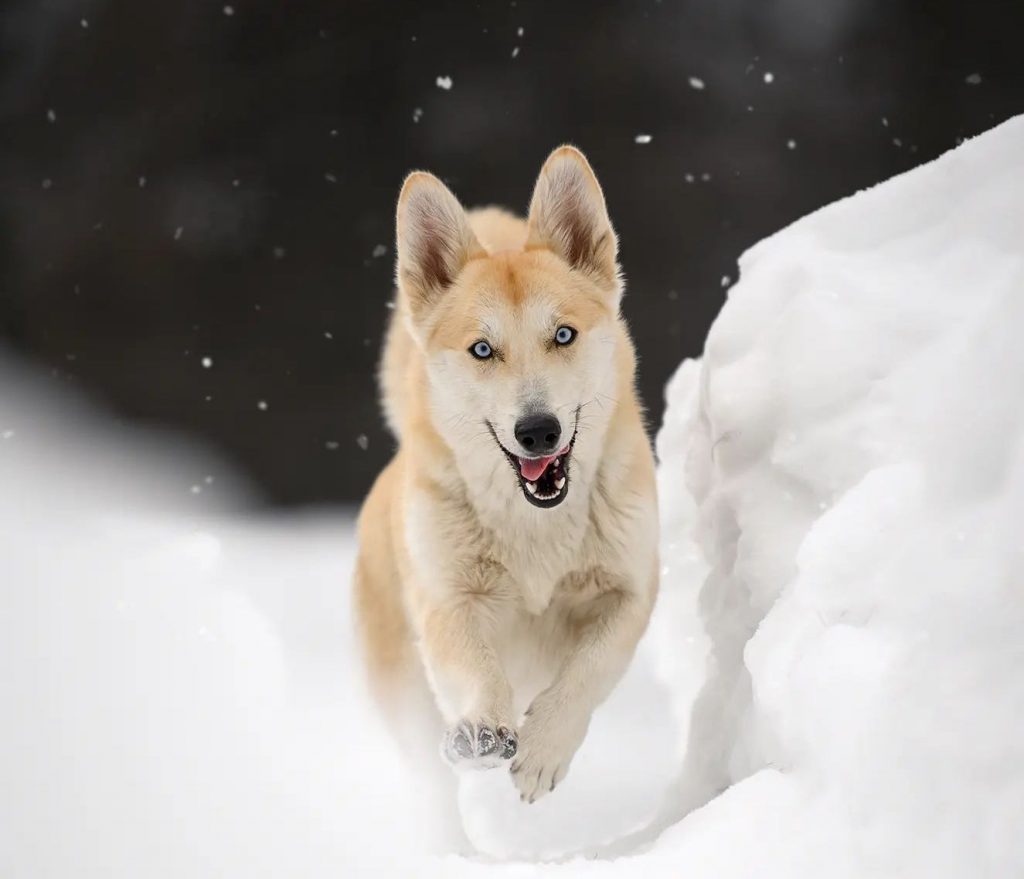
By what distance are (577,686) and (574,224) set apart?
5.15 feet

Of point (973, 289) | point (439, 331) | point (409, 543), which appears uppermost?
point (973, 289)

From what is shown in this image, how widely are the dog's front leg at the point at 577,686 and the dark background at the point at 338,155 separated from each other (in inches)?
253

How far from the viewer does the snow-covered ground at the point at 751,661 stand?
249 cm

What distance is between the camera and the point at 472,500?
12.2ft

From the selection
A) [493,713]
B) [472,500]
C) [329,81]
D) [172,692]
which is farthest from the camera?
[329,81]

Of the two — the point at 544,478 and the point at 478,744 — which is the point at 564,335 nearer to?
the point at 544,478

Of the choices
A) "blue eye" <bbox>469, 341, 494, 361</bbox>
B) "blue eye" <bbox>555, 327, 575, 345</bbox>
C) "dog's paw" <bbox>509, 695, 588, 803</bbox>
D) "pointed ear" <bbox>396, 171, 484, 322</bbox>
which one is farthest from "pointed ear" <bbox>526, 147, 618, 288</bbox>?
"dog's paw" <bbox>509, 695, 588, 803</bbox>

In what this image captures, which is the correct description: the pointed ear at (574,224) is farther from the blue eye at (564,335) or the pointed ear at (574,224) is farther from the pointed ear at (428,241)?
the blue eye at (564,335)

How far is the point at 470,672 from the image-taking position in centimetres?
350

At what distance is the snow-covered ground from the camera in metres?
2.49

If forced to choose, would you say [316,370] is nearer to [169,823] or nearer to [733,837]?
[169,823]

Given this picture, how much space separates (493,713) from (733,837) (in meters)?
0.96

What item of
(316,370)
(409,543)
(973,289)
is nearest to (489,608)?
(409,543)

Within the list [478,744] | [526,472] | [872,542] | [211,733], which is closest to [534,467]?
[526,472]
